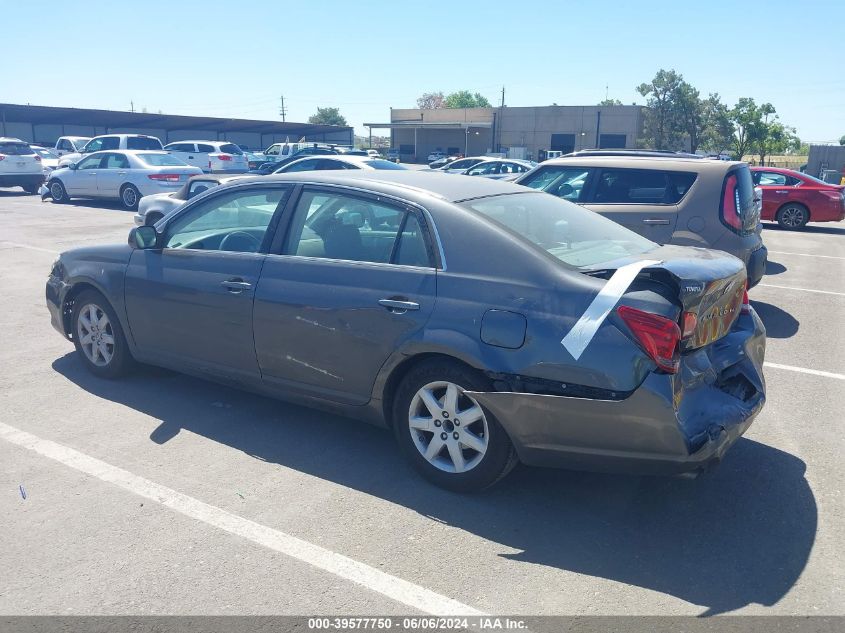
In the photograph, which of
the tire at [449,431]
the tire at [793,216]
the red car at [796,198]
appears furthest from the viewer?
the tire at [793,216]

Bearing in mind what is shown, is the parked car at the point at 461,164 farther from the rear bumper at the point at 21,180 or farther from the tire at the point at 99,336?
the tire at the point at 99,336

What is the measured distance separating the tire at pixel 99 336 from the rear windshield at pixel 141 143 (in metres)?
19.1

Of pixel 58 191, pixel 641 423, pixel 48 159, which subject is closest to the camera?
pixel 641 423

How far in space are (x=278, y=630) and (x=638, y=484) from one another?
2207 millimetres

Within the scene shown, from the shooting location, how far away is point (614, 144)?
6725 centimetres

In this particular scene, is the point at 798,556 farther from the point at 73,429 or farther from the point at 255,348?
the point at 73,429

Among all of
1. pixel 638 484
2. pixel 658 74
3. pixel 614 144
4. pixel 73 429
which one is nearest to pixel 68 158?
pixel 73 429

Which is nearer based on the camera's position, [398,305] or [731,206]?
[398,305]

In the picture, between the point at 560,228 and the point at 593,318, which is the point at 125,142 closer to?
the point at 560,228

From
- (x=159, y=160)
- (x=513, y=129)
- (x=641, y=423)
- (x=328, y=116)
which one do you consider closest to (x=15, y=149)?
(x=159, y=160)

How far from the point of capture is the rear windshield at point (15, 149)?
23688mm

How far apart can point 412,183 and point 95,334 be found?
2.90 m

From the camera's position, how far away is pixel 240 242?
16.1 ft

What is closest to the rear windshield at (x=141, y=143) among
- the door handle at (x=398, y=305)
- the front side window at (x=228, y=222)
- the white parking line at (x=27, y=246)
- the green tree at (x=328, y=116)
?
the white parking line at (x=27, y=246)
